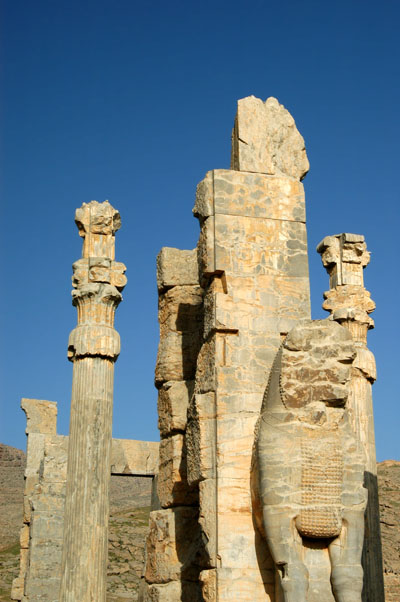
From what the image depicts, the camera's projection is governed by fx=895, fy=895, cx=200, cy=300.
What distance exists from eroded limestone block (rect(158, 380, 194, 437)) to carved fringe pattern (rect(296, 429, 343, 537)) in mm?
2275

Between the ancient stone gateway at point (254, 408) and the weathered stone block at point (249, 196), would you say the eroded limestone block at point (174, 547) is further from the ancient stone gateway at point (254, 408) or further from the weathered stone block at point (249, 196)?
the weathered stone block at point (249, 196)

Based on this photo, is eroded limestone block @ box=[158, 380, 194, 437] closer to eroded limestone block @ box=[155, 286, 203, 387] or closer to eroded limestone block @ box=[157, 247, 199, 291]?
eroded limestone block @ box=[155, 286, 203, 387]

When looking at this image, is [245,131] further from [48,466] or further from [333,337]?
[48,466]

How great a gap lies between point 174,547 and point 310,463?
2.26m

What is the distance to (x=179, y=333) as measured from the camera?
28.7ft

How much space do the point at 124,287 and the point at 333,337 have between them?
536 cm

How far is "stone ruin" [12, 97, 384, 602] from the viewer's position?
5.90m

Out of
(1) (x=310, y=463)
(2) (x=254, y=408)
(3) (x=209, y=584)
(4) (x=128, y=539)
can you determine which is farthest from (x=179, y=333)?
(4) (x=128, y=539)

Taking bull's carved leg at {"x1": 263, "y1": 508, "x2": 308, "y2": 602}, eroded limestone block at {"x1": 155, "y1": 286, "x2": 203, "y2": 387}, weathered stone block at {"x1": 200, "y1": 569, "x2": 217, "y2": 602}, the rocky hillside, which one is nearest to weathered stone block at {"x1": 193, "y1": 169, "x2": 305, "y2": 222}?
eroded limestone block at {"x1": 155, "y1": 286, "x2": 203, "y2": 387}

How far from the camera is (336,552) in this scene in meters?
5.82

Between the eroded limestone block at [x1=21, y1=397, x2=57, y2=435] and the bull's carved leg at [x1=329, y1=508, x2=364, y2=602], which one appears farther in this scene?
the eroded limestone block at [x1=21, y1=397, x2=57, y2=435]

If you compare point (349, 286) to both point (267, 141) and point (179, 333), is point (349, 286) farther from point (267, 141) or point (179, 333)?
point (267, 141)

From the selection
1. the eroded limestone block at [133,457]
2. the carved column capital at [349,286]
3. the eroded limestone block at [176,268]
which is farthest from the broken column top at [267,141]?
the eroded limestone block at [133,457]

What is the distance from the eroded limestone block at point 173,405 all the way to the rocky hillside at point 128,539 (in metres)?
10.7
